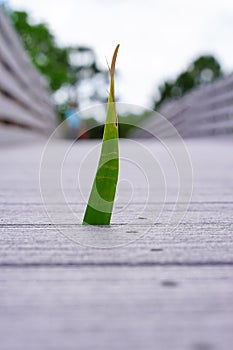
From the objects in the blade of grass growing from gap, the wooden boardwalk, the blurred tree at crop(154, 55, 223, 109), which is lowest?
the wooden boardwalk

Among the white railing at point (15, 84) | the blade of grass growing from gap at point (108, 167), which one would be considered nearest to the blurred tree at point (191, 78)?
the white railing at point (15, 84)

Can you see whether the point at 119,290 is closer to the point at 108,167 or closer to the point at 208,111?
the point at 108,167

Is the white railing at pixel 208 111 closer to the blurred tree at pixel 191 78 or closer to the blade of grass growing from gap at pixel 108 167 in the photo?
the blade of grass growing from gap at pixel 108 167

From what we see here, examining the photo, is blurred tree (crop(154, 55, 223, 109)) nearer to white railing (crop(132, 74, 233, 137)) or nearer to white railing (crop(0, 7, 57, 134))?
white railing (crop(132, 74, 233, 137))

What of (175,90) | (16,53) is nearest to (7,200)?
(16,53)

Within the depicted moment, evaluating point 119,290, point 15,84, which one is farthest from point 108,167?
point 15,84

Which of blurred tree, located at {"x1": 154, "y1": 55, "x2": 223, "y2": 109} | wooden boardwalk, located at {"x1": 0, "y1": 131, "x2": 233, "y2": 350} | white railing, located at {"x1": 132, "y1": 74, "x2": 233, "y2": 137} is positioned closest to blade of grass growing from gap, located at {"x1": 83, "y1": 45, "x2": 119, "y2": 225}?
wooden boardwalk, located at {"x1": 0, "y1": 131, "x2": 233, "y2": 350}

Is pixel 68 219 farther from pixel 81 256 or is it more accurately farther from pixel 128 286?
pixel 128 286
